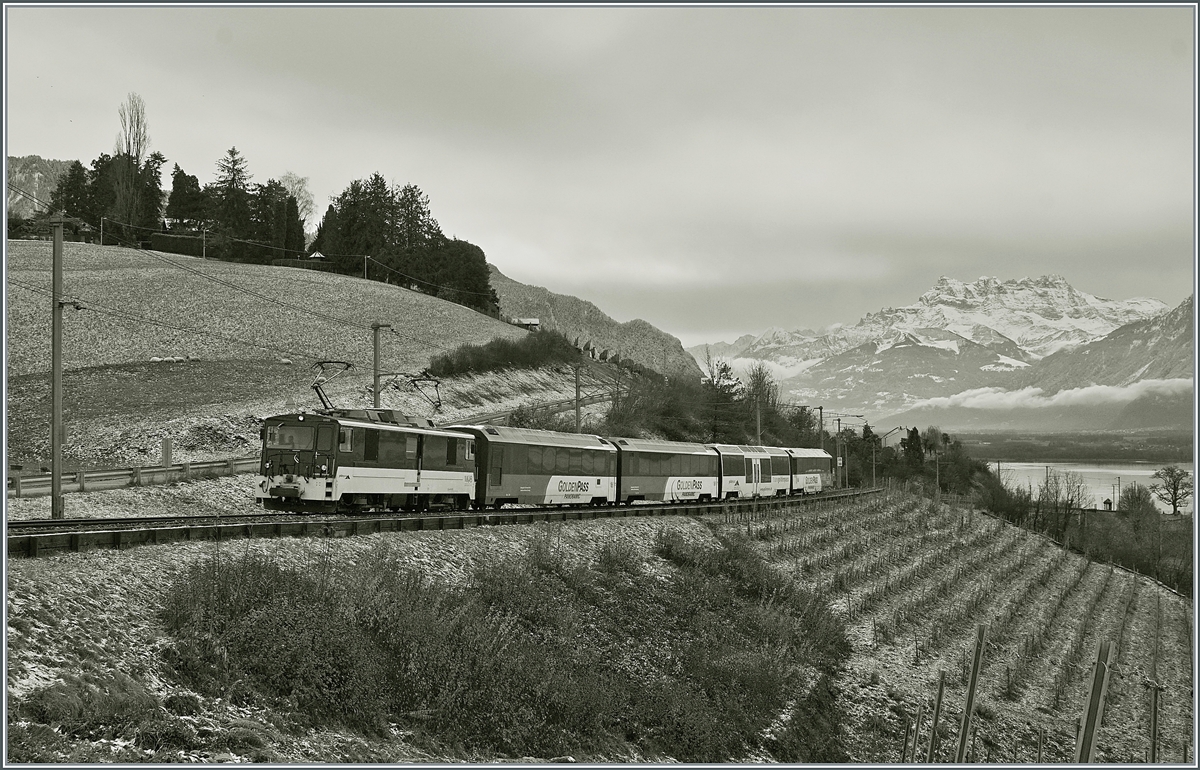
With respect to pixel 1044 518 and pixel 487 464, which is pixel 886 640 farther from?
pixel 1044 518

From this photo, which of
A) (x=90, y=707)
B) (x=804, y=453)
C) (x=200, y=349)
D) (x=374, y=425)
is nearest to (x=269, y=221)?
(x=200, y=349)

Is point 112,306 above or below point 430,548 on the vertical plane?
above

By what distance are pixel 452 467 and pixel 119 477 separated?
11.8m

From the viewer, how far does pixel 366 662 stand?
47.4 ft

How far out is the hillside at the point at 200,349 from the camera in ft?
149

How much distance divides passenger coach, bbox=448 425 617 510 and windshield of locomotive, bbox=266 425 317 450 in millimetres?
6039

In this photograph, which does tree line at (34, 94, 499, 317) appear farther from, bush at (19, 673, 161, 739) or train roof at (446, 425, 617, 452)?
bush at (19, 673, 161, 739)

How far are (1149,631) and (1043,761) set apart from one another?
23947 millimetres

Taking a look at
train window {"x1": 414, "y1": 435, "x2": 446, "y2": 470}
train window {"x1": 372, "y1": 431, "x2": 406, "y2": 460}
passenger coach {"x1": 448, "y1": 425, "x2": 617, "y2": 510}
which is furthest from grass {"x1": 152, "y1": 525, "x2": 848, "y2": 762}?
passenger coach {"x1": 448, "y1": 425, "x2": 617, "y2": 510}

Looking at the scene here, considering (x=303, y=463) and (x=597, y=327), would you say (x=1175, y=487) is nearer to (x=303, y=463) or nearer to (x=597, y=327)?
(x=597, y=327)

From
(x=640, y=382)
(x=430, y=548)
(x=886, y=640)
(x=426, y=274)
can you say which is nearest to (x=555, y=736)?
(x=430, y=548)

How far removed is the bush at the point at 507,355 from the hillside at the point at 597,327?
77.7m

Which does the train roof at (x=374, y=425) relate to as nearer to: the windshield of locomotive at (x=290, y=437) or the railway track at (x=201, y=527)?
the windshield of locomotive at (x=290, y=437)

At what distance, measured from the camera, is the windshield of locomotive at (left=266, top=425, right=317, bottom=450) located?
26688 millimetres
